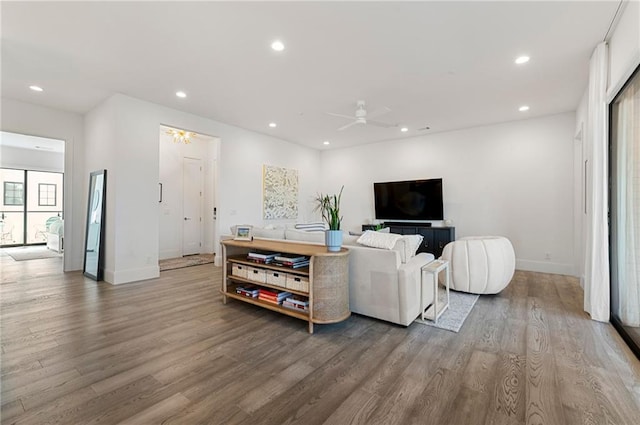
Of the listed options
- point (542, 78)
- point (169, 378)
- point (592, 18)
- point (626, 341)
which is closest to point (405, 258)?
point (626, 341)

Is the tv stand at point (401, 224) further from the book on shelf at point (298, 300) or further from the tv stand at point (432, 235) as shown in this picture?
the book on shelf at point (298, 300)

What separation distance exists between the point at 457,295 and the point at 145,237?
492cm

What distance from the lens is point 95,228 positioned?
186 inches

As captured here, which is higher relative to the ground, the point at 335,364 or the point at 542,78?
the point at 542,78

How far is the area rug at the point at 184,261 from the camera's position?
556 cm

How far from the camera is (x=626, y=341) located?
8.05 feet

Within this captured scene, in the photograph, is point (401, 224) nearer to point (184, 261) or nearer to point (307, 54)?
point (307, 54)

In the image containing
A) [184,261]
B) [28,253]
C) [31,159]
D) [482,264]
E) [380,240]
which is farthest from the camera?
[31,159]

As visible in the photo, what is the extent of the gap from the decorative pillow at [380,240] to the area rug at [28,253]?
7.75m

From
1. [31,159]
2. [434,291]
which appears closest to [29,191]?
[31,159]

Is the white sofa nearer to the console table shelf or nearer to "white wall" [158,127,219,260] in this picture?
the console table shelf

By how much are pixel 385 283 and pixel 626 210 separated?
2383 millimetres

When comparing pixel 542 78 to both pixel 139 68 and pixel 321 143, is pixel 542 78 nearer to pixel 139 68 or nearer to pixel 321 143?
pixel 321 143

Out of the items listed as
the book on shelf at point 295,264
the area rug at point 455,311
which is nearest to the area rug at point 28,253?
the book on shelf at point 295,264
